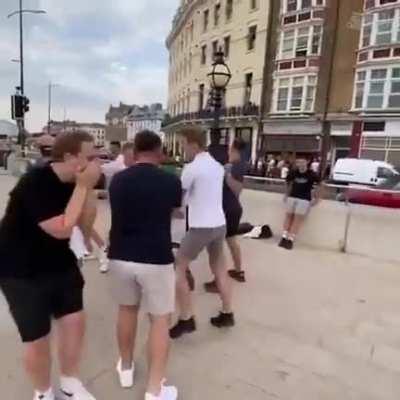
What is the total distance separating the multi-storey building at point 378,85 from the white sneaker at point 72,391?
22.6 metres

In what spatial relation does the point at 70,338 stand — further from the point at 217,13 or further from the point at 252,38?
the point at 217,13

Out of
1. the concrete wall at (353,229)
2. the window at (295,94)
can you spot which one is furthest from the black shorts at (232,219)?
the window at (295,94)

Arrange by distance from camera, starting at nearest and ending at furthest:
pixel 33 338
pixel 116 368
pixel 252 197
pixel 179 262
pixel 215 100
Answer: pixel 33 338, pixel 116 368, pixel 179 262, pixel 252 197, pixel 215 100

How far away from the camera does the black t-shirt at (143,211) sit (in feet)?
7.28

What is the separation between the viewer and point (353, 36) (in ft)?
78.5

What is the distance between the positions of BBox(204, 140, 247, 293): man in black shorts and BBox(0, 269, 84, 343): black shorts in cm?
211

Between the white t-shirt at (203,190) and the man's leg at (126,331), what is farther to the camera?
the white t-shirt at (203,190)

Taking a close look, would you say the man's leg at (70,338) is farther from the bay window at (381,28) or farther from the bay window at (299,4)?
the bay window at (299,4)

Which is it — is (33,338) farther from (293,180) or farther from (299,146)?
(299,146)

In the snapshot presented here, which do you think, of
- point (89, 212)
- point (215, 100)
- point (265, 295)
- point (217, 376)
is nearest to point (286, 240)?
point (265, 295)

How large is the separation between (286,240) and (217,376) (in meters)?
3.69

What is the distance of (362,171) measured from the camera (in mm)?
18062

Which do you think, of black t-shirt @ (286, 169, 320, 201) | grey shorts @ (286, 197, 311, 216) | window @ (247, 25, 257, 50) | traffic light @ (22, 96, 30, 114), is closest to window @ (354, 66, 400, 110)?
window @ (247, 25, 257, 50)

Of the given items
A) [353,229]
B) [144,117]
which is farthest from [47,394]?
[144,117]
